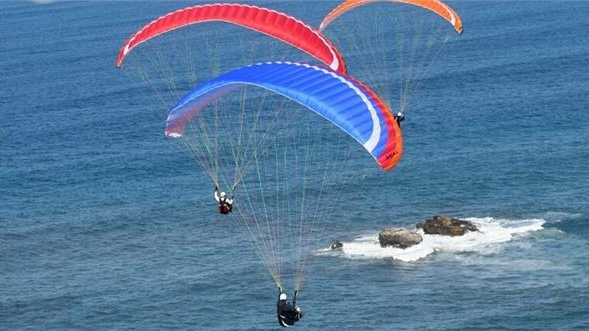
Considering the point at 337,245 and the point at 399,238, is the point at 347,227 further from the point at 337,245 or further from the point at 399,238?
the point at 399,238

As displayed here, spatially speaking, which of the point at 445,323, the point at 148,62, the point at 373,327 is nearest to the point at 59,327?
the point at 373,327

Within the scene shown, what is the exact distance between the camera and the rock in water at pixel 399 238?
7531 centimetres

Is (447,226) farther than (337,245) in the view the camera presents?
Yes

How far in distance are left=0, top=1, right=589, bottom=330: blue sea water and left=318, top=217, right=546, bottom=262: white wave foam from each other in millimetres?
181

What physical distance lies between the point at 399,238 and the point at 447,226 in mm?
3820

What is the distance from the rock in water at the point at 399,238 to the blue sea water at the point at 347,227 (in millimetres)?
989

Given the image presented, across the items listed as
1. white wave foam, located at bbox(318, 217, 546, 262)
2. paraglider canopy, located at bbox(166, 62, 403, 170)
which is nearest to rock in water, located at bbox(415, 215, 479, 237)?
white wave foam, located at bbox(318, 217, 546, 262)

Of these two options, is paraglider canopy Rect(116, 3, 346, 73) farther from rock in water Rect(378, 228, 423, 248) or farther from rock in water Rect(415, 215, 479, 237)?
rock in water Rect(415, 215, 479, 237)

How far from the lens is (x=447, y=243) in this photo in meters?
75.6

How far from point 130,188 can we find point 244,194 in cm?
1015

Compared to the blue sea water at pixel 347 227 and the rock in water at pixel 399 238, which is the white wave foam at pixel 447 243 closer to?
the blue sea water at pixel 347 227

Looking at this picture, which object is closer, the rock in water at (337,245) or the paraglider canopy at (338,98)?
the paraglider canopy at (338,98)

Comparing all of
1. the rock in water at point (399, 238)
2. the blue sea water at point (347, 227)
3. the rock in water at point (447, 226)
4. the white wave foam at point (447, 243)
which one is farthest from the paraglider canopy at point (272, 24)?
the rock in water at point (447, 226)

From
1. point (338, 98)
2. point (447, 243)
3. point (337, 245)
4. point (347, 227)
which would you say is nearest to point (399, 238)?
point (447, 243)
